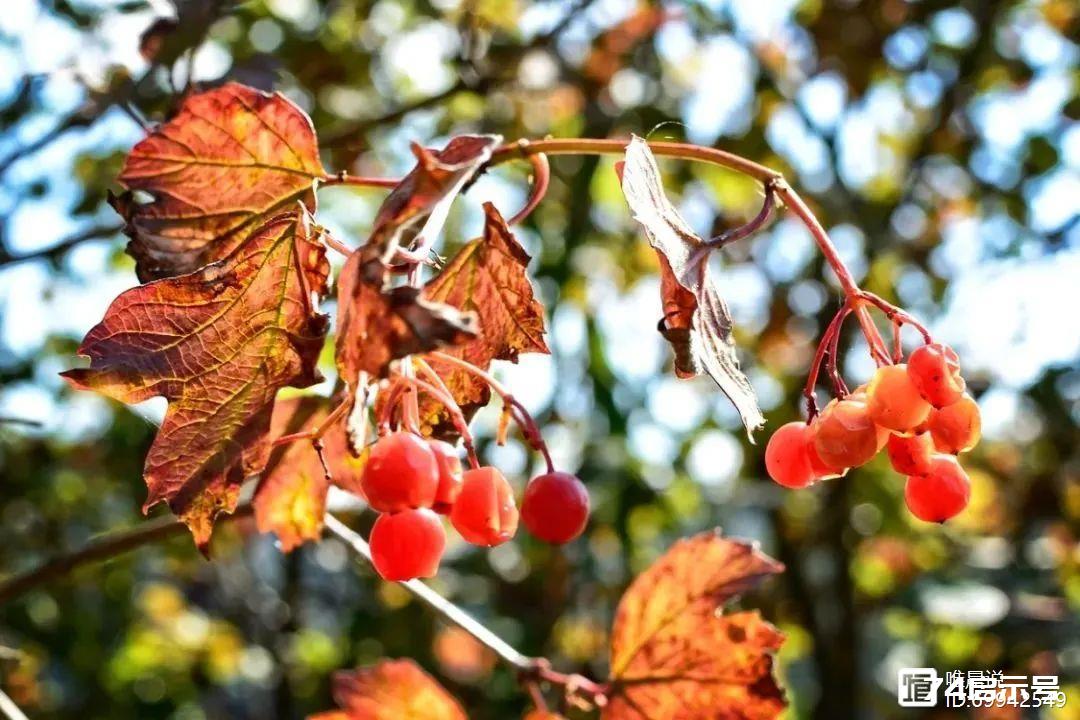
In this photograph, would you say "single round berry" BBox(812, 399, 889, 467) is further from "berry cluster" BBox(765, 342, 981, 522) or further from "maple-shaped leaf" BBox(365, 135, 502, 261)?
"maple-shaped leaf" BBox(365, 135, 502, 261)

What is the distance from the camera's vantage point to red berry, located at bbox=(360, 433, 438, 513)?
2.07ft

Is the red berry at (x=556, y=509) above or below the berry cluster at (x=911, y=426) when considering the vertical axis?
below

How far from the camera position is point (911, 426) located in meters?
0.72

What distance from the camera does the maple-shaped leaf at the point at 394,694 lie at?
1.23 m

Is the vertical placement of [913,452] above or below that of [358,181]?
below

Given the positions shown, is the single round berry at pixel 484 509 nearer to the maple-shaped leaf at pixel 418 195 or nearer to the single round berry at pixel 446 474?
the single round berry at pixel 446 474

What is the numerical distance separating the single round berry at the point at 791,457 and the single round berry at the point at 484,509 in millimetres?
199

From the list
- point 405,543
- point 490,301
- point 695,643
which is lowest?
point 405,543

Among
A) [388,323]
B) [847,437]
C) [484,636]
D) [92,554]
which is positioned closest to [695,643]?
[484,636]

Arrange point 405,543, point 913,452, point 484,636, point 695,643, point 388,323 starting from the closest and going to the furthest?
point 388,323, point 405,543, point 913,452, point 484,636, point 695,643

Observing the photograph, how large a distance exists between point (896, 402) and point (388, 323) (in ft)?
1.13

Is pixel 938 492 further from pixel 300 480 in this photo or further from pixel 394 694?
pixel 394 694

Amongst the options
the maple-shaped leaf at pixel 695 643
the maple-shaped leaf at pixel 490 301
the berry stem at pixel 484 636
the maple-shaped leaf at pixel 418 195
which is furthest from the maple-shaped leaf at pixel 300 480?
the maple-shaped leaf at pixel 418 195

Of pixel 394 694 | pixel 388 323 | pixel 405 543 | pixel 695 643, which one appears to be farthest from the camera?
pixel 394 694
